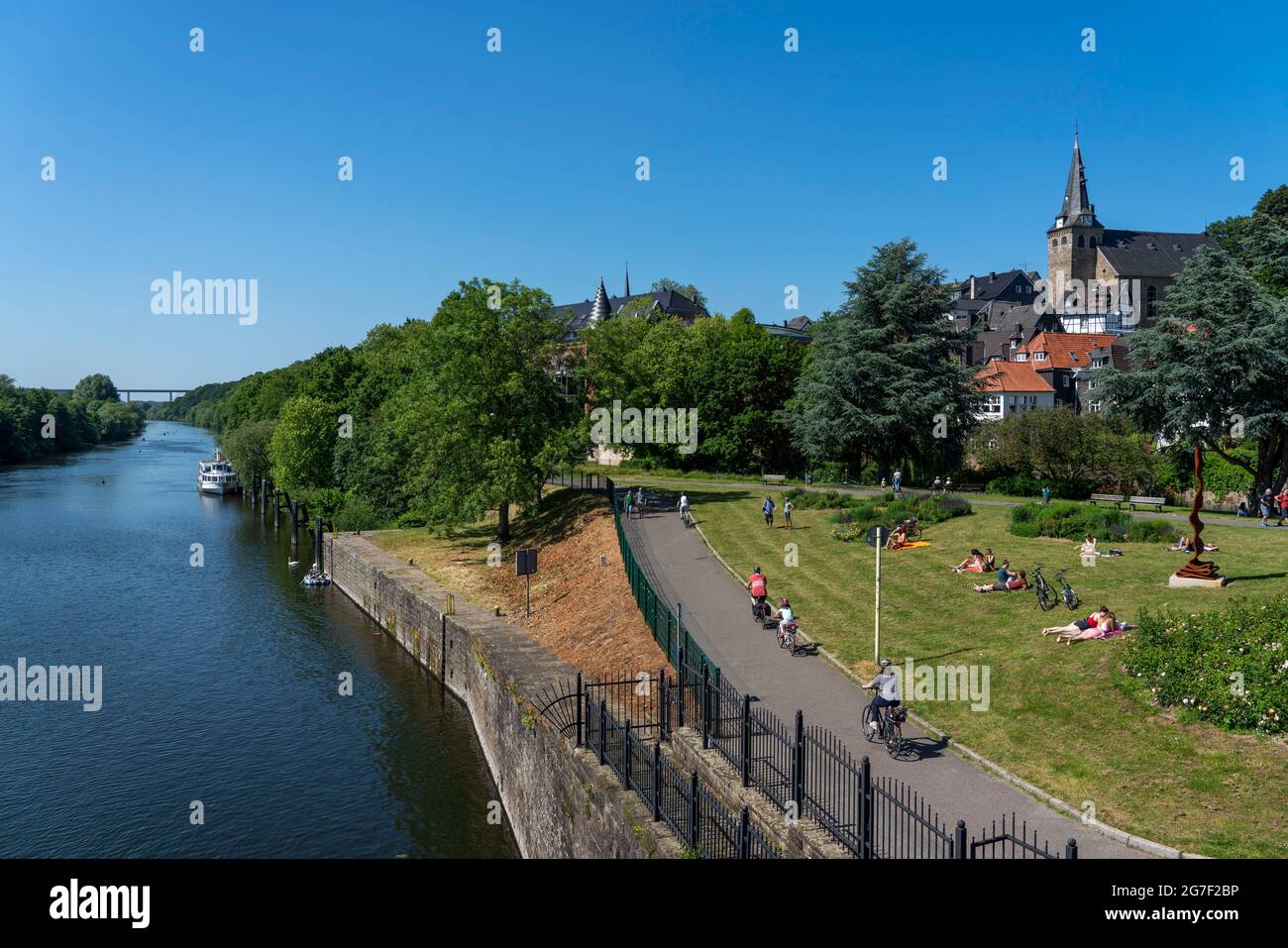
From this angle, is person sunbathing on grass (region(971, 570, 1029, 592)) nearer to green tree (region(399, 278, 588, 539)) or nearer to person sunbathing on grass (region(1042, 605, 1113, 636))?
person sunbathing on grass (region(1042, 605, 1113, 636))

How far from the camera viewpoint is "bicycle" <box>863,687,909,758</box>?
15688 mm

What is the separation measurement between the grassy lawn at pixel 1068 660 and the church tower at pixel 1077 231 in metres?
114

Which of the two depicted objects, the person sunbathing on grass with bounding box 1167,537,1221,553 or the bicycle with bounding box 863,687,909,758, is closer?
the bicycle with bounding box 863,687,909,758

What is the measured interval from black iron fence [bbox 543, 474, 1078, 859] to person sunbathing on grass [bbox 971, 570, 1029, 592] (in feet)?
32.0

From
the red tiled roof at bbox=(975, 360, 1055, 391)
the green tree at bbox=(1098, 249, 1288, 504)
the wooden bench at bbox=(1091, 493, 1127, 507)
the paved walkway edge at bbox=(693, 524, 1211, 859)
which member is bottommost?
A: the paved walkway edge at bbox=(693, 524, 1211, 859)

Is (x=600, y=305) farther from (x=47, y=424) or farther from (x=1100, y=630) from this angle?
(x=1100, y=630)

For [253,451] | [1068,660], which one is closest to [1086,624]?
[1068,660]

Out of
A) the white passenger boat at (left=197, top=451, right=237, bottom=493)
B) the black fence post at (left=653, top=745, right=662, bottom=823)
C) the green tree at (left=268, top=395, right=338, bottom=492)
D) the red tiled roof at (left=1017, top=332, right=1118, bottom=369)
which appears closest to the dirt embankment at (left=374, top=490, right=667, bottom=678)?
the black fence post at (left=653, top=745, right=662, bottom=823)
